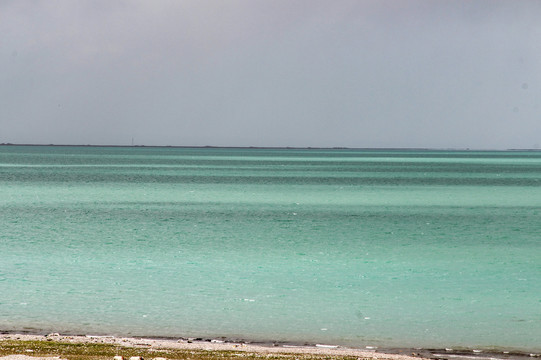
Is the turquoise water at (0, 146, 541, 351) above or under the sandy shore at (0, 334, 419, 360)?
above

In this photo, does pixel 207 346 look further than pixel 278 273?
No

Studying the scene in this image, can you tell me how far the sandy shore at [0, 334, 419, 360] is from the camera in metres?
15.7

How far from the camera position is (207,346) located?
53.4ft

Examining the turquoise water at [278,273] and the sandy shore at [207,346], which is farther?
the turquoise water at [278,273]

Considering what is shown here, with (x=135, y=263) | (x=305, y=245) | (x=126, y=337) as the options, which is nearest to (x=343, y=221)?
(x=305, y=245)

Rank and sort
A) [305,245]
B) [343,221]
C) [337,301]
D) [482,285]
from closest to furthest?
[337,301]
[482,285]
[305,245]
[343,221]

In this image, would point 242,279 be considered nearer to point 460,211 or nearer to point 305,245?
point 305,245

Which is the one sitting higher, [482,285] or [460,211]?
[460,211]

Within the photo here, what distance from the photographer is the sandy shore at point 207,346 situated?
15.7 m

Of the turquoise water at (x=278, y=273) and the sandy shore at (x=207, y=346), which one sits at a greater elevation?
the turquoise water at (x=278, y=273)

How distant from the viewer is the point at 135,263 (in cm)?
2816

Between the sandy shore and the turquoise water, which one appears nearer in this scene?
the sandy shore

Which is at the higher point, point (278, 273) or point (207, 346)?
point (278, 273)

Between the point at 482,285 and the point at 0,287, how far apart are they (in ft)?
50.3
